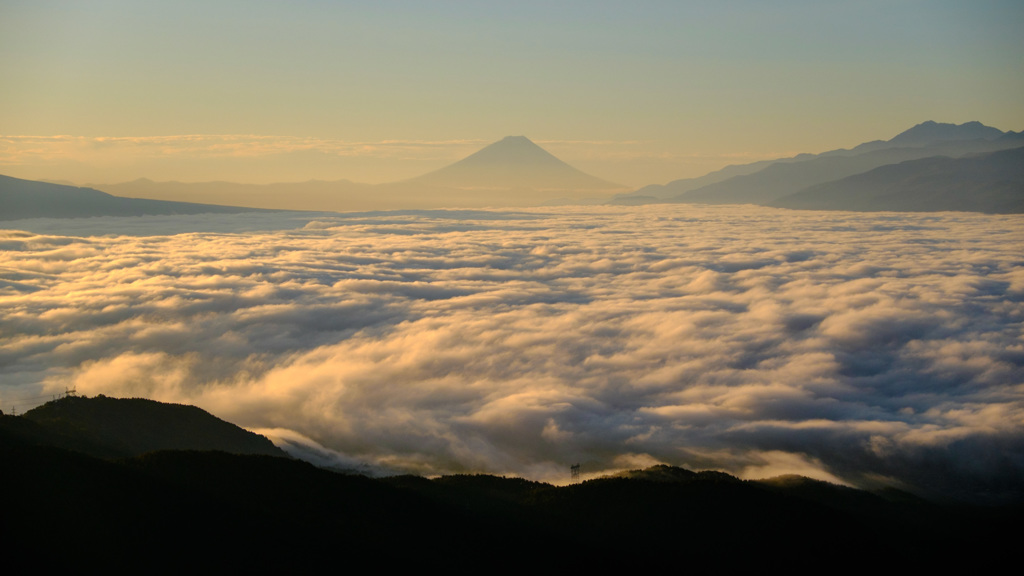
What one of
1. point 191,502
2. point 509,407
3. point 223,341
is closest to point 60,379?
point 223,341

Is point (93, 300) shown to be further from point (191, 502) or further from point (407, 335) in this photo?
point (191, 502)

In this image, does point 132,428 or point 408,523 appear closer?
point 408,523

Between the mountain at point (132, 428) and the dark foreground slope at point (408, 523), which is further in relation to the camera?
the mountain at point (132, 428)

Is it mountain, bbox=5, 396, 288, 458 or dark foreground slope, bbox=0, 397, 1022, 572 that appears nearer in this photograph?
dark foreground slope, bbox=0, 397, 1022, 572
